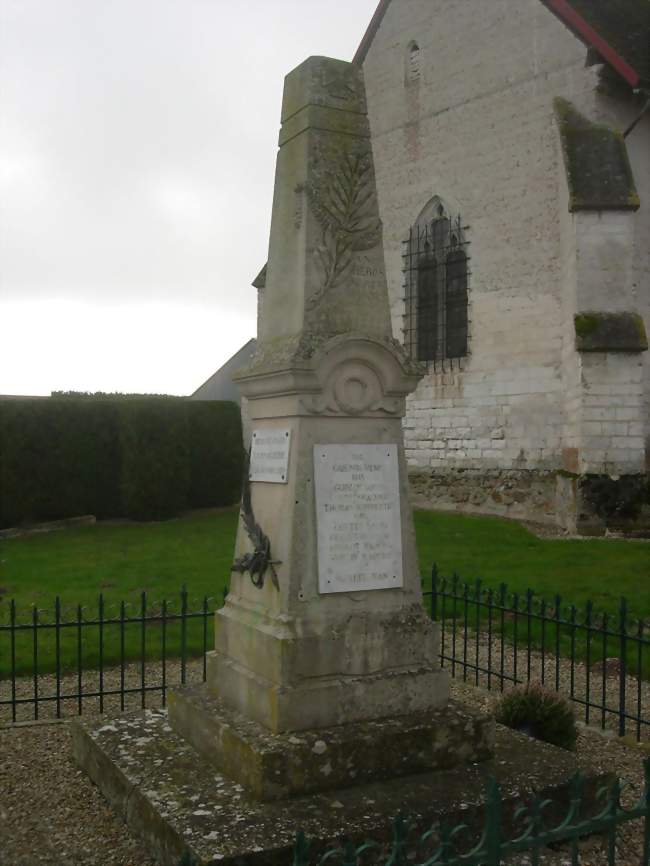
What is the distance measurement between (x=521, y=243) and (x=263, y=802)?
494 inches

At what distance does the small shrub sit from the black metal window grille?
11142 millimetres

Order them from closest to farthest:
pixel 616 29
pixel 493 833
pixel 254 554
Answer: pixel 493 833
pixel 254 554
pixel 616 29

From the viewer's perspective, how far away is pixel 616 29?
14875 millimetres

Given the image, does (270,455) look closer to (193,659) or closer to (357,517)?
(357,517)

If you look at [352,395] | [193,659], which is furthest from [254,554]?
[193,659]

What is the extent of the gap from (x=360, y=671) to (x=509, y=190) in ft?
40.3

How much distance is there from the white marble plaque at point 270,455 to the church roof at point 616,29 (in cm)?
1127

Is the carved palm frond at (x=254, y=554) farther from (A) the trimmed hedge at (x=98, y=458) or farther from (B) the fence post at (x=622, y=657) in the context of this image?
(A) the trimmed hedge at (x=98, y=458)

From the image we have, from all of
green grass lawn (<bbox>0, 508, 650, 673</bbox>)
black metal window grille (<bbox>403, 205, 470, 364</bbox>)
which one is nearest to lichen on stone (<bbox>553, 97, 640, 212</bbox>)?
black metal window grille (<bbox>403, 205, 470, 364</bbox>)

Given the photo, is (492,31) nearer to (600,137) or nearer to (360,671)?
(600,137)

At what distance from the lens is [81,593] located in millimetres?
10164

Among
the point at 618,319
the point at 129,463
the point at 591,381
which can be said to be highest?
the point at 618,319

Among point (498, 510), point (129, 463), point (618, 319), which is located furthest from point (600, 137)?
point (129, 463)

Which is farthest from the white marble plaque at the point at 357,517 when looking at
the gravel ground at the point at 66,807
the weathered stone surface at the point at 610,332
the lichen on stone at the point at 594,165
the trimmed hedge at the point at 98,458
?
the trimmed hedge at the point at 98,458
